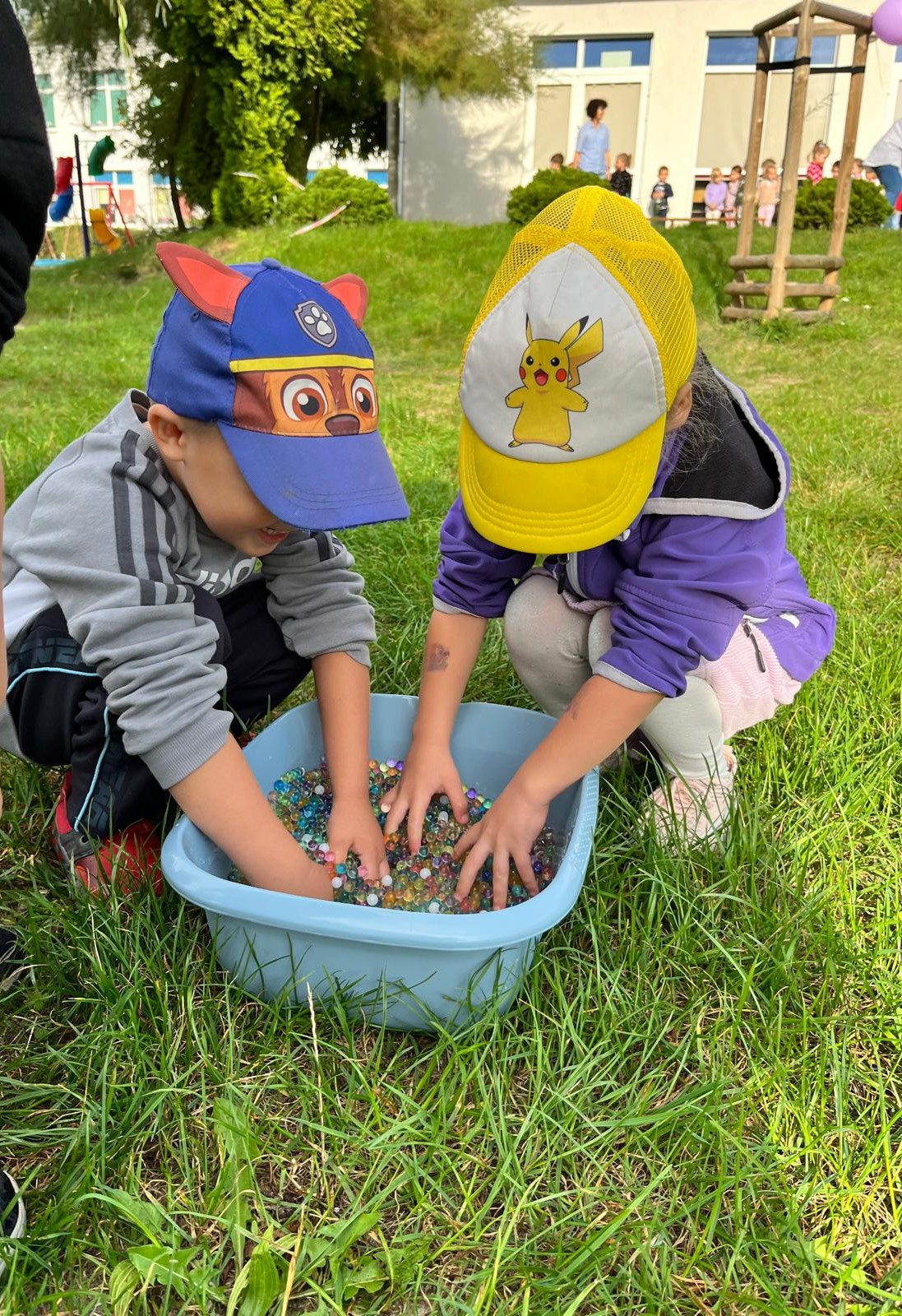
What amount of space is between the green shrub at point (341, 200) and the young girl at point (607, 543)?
28.2ft

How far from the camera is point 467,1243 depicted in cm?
97

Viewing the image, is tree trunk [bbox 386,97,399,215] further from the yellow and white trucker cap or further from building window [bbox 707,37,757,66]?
the yellow and white trucker cap

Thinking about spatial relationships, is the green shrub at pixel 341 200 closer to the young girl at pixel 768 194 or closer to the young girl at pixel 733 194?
the young girl at pixel 768 194

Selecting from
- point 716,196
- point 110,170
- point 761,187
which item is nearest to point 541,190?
point 761,187

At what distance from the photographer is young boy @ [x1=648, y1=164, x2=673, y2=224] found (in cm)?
1377

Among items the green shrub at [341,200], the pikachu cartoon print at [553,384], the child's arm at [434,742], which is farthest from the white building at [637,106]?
the pikachu cartoon print at [553,384]

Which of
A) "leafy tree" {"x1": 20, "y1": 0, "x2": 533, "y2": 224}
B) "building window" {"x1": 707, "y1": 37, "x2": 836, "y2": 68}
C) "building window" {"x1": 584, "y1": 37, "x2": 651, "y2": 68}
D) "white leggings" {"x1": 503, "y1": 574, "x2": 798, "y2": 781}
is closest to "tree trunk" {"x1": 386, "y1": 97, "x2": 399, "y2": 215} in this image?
"leafy tree" {"x1": 20, "y1": 0, "x2": 533, "y2": 224}

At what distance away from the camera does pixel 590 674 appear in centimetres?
165

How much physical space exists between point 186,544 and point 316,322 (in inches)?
14.3

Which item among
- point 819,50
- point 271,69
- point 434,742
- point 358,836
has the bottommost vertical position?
point 358,836

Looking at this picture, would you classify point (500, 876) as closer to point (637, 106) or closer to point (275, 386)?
point (275, 386)

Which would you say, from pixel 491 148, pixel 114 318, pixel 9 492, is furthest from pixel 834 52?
pixel 9 492

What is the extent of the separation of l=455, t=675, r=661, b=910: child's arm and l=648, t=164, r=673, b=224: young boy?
1389cm

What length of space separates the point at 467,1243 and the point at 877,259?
28.7 feet
